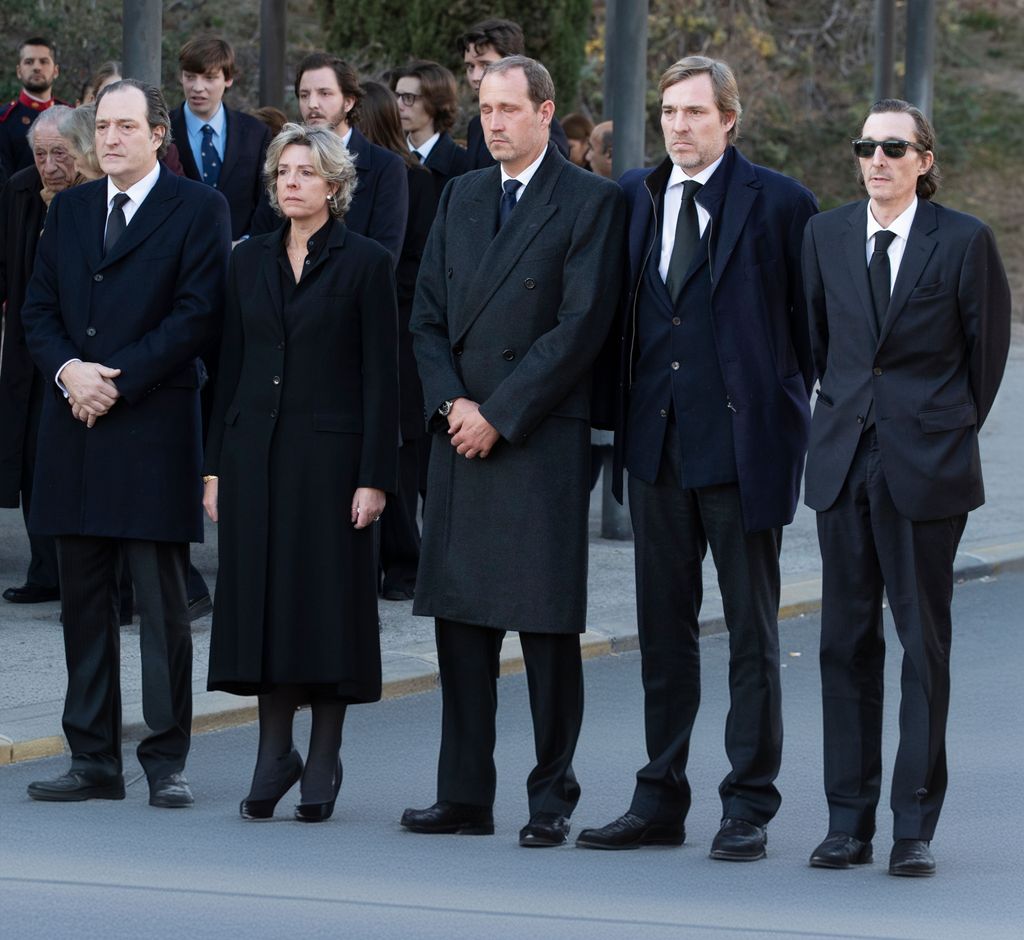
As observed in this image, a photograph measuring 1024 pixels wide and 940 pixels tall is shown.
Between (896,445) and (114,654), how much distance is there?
2564mm

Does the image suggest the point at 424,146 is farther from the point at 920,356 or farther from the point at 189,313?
the point at 920,356

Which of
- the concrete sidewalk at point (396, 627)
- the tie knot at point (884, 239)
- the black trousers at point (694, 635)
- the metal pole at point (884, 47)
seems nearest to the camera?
the tie knot at point (884, 239)

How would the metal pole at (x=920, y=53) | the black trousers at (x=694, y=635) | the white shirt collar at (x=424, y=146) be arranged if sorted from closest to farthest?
1. the black trousers at (x=694, y=635)
2. the white shirt collar at (x=424, y=146)
3. the metal pole at (x=920, y=53)

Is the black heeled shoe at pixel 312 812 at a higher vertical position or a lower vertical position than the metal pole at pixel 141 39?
lower

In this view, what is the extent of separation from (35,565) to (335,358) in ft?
12.6

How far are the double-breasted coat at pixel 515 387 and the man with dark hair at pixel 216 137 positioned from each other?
12.6 ft

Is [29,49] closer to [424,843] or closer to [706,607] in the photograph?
[706,607]

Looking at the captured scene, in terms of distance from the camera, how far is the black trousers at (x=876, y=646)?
19.6 ft

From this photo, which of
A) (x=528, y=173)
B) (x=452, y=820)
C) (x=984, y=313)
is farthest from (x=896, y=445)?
(x=452, y=820)

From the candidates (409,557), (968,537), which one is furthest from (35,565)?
(968,537)

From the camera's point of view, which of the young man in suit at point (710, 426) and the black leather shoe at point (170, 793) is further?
the black leather shoe at point (170, 793)

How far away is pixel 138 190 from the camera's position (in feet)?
22.4

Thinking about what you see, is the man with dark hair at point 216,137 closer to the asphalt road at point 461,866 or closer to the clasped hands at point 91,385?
the asphalt road at point 461,866

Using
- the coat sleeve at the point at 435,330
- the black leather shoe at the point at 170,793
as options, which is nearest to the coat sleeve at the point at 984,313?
the coat sleeve at the point at 435,330
